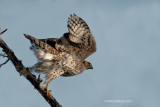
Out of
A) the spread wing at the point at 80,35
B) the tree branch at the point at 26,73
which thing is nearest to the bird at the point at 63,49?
the spread wing at the point at 80,35

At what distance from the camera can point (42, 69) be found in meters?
7.75

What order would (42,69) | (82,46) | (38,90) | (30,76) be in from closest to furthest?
(30,76) → (38,90) → (42,69) → (82,46)

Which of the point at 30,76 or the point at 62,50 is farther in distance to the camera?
the point at 62,50

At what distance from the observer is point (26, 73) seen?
6.38 metres

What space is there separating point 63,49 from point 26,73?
1802 mm

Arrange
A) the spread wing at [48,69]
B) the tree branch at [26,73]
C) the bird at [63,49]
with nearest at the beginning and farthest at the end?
the tree branch at [26,73], the bird at [63,49], the spread wing at [48,69]

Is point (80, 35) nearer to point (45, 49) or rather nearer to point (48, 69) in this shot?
point (45, 49)

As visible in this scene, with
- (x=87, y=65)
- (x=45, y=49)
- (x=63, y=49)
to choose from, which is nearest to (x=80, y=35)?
(x=63, y=49)

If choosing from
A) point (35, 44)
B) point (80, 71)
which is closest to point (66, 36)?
point (35, 44)

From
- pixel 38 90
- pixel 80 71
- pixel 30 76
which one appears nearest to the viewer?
pixel 30 76

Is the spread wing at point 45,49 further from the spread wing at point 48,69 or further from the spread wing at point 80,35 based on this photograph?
the spread wing at point 80,35

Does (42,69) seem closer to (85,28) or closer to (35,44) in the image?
(35,44)

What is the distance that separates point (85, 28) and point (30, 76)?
2.46 metres

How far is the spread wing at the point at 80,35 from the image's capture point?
7836 mm
